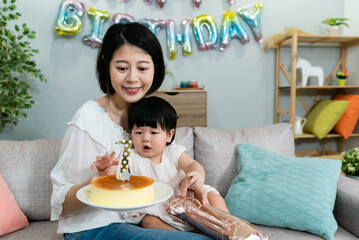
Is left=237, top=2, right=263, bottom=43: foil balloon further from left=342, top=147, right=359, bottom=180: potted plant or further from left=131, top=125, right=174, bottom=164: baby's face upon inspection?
left=131, top=125, right=174, bottom=164: baby's face

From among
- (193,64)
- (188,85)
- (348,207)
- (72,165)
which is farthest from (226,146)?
(193,64)

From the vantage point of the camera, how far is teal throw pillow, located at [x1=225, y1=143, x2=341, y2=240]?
1.29 meters

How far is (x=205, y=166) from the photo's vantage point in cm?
163

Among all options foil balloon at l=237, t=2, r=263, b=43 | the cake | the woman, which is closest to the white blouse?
the woman

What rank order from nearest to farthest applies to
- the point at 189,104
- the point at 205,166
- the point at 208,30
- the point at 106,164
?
the point at 106,164 → the point at 205,166 → the point at 189,104 → the point at 208,30

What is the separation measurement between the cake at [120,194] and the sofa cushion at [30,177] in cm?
76

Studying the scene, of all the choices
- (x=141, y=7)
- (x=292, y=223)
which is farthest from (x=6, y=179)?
(x=141, y=7)

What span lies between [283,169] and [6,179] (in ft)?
4.43

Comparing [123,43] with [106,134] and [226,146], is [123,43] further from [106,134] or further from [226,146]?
[226,146]

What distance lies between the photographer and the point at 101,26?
3.22 metres

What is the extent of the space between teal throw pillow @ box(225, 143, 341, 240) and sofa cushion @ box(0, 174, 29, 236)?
0.98 meters

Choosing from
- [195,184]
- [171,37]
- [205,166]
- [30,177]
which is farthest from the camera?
[171,37]

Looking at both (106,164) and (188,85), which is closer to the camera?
(106,164)

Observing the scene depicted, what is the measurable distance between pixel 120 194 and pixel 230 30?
302 cm
